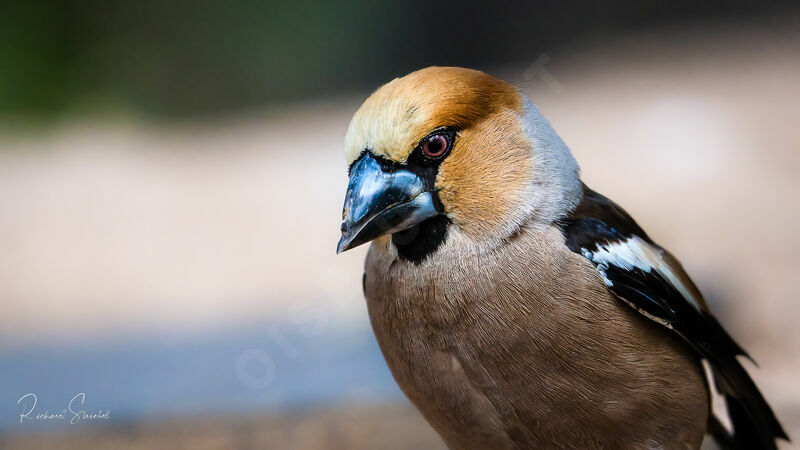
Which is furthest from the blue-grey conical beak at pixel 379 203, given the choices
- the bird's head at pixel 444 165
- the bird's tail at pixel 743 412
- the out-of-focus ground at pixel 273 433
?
the out-of-focus ground at pixel 273 433

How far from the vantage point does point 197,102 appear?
26.3 ft

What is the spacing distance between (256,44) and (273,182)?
2125 millimetres

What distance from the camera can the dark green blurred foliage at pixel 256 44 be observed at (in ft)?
24.3

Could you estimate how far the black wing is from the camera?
1678 millimetres

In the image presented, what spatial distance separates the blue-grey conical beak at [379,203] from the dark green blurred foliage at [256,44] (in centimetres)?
615

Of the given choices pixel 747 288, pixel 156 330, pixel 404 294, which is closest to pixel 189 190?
pixel 156 330

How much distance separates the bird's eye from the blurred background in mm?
633

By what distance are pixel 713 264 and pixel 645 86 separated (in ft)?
9.25

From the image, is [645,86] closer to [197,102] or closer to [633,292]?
[197,102]

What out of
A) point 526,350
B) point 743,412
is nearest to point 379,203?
point 526,350

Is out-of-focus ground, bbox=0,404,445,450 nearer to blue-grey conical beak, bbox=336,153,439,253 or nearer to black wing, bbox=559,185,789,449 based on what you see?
black wing, bbox=559,185,789,449
